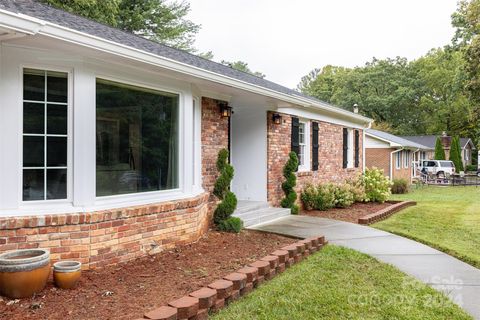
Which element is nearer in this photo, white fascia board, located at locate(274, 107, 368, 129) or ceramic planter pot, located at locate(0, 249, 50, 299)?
ceramic planter pot, located at locate(0, 249, 50, 299)

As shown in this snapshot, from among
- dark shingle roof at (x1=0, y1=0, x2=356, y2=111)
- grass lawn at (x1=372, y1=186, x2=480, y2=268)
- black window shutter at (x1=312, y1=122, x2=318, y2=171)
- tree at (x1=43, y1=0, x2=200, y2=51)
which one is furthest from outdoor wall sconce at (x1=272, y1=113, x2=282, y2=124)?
tree at (x1=43, y1=0, x2=200, y2=51)

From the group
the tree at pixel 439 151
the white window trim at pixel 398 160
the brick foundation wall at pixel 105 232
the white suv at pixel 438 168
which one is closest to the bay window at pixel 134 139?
the brick foundation wall at pixel 105 232

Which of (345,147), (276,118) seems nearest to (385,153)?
(345,147)

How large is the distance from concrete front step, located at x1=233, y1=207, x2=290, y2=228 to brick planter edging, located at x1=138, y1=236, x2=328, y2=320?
8.65 feet

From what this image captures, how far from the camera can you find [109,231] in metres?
4.94

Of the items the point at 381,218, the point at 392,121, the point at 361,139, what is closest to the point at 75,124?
the point at 381,218

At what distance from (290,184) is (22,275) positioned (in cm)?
726

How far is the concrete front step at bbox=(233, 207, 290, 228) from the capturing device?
8.40 m

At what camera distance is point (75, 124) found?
4.69 m

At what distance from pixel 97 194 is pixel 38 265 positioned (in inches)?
49.4

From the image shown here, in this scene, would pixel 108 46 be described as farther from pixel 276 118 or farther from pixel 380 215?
pixel 380 215

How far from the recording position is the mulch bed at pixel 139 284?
363cm

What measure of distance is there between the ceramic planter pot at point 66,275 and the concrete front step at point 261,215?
4.43m

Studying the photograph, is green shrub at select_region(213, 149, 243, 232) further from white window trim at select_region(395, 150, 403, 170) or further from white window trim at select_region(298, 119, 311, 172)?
white window trim at select_region(395, 150, 403, 170)
